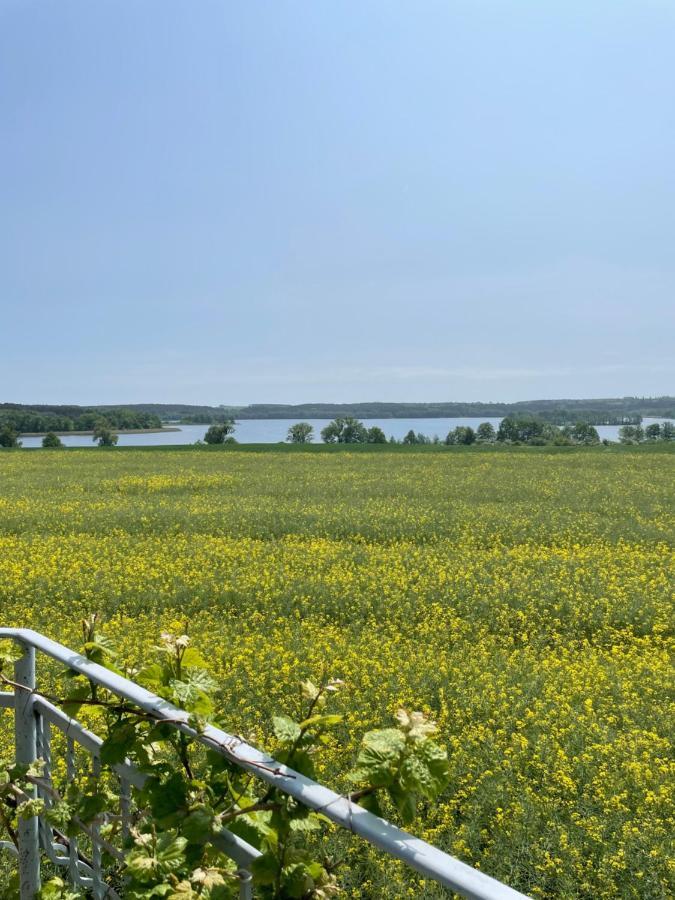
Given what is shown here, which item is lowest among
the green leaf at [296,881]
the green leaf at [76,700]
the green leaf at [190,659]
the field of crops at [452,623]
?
the field of crops at [452,623]

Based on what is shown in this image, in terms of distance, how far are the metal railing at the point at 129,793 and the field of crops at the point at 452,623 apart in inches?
70.4

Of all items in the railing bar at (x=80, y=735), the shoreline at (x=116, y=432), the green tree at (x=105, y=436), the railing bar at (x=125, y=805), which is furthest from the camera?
the shoreline at (x=116, y=432)

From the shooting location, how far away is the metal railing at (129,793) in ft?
3.40

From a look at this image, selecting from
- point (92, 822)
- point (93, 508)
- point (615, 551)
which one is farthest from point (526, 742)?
point (93, 508)

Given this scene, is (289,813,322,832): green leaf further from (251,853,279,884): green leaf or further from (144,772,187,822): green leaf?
(144,772,187,822): green leaf

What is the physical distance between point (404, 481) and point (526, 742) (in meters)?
19.0

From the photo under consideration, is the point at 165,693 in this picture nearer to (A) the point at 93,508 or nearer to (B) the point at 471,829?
(B) the point at 471,829

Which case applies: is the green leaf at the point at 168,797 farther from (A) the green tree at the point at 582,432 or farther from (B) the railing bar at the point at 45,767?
(A) the green tree at the point at 582,432

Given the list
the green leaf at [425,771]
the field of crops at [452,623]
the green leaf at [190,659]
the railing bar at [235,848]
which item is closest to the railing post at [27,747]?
the green leaf at [190,659]

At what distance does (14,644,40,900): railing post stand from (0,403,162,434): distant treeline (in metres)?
70.8

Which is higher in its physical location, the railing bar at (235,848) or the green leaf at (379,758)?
the green leaf at (379,758)

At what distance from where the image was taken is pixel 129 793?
1.85 m

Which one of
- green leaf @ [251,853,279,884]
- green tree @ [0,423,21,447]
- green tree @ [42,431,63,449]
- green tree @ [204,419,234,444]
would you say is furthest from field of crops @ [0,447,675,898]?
green tree @ [0,423,21,447]

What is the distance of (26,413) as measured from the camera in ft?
245
